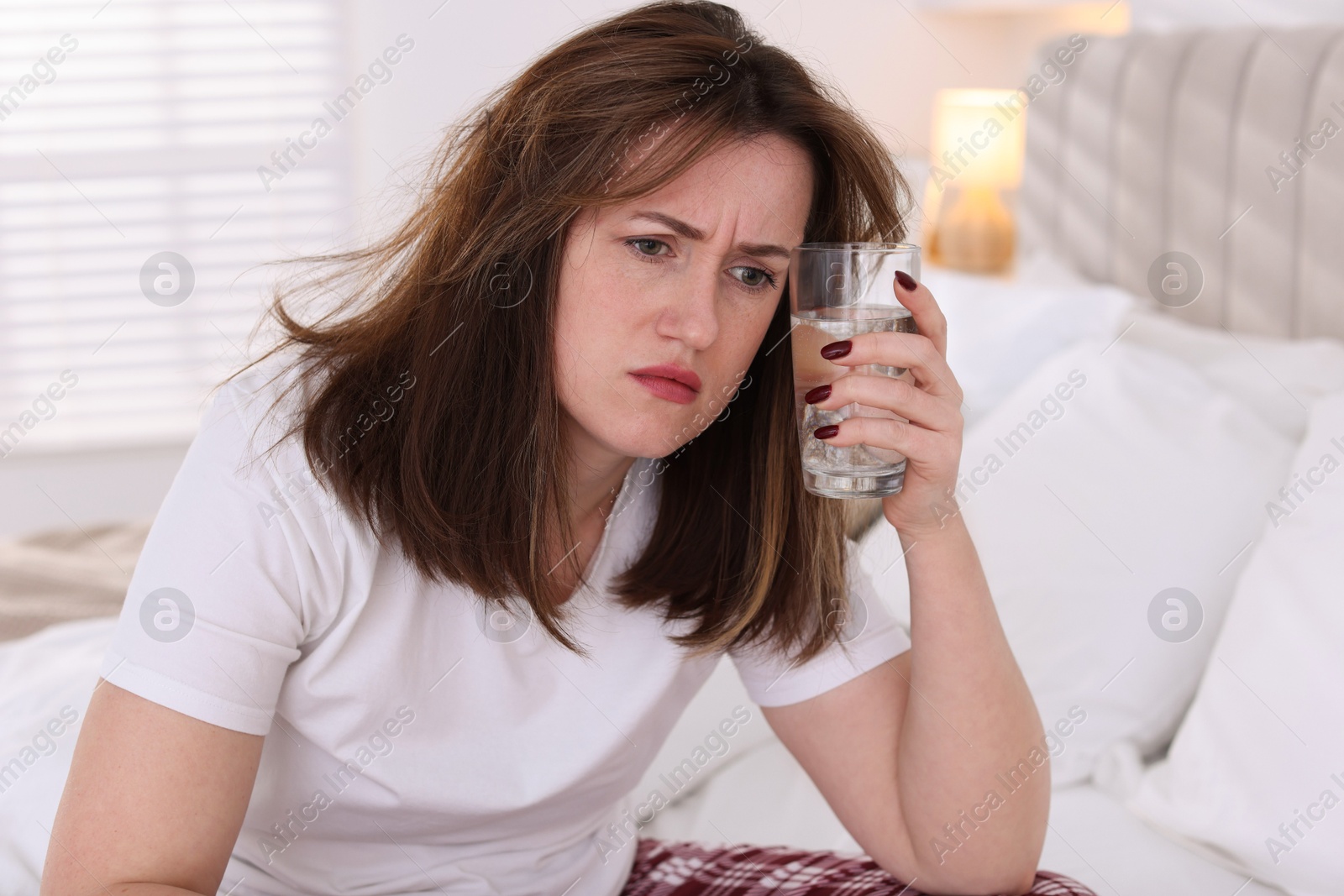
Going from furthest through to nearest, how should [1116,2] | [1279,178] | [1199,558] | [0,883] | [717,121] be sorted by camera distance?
1. [1116,2]
2. [1279,178]
3. [1199,558]
4. [0,883]
5. [717,121]

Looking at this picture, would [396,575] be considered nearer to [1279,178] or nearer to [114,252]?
[1279,178]

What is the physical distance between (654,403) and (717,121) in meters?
0.24

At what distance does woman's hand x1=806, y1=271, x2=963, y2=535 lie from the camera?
933 mm

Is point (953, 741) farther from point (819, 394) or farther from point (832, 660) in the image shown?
point (819, 394)

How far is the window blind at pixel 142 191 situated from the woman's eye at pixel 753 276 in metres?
2.48

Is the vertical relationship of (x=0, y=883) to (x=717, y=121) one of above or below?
below

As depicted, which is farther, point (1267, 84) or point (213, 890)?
point (1267, 84)

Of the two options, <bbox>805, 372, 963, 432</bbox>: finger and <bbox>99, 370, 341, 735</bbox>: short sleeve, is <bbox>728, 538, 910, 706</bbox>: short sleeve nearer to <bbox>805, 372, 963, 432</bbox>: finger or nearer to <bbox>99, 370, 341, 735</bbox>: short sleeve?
<bbox>805, 372, 963, 432</bbox>: finger

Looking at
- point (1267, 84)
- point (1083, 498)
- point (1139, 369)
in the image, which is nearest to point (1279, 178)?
point (1267, 84)

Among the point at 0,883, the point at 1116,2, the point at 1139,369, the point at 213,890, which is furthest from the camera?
the point at 1116,2

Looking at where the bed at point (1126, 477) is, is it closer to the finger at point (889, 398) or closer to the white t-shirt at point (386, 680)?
the white t-shirt at point (386, 680)

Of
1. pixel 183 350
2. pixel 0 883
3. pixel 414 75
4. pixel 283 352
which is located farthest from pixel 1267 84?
pixel 183 350

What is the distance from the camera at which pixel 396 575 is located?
1021 millimetres

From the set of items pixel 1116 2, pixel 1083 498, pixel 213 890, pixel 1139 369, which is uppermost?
pixel 1116 2
